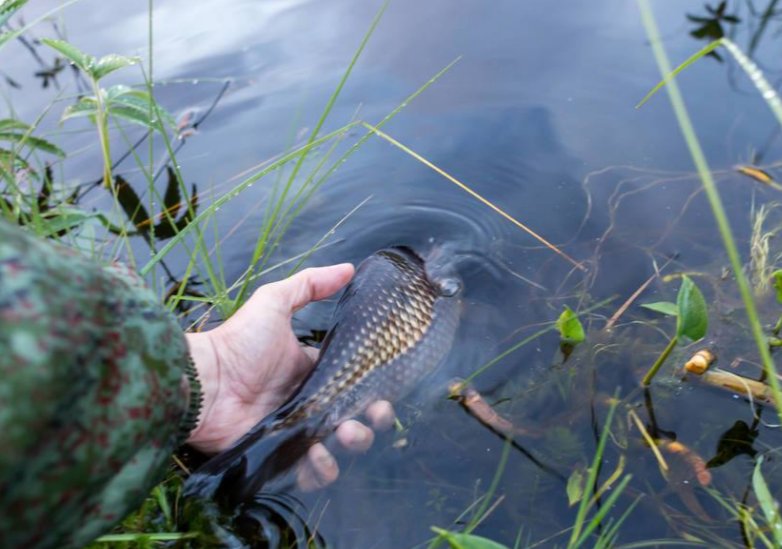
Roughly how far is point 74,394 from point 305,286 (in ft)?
4.95

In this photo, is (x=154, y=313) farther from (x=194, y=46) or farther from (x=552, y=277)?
(x=194, y=46)

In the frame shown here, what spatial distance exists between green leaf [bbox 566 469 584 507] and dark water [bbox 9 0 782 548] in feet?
0.14

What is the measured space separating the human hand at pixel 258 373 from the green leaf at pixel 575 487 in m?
0.68

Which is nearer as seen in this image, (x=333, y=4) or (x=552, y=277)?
(x=552, y=277)

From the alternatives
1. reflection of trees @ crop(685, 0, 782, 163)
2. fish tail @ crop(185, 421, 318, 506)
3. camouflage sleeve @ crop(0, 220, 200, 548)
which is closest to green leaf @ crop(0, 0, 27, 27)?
camouflage sleeve @ crop(0, 220, 200, 548)

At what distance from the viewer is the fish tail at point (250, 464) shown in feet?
6.66

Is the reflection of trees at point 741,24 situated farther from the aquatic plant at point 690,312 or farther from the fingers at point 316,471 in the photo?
the fingers at point 316,471

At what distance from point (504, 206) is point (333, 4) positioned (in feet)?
8.54

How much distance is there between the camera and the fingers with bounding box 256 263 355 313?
8.20 feet

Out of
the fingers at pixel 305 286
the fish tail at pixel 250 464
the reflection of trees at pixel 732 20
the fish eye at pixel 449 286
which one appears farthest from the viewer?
the reflection of trees at pixel 732 20

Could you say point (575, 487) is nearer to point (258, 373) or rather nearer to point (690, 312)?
point (690, 312)

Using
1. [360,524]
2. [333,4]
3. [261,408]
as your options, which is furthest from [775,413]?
[333,4]

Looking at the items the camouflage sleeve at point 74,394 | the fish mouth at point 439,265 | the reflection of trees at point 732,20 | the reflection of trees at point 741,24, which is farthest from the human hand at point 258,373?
the reflection of trees at point 732,20

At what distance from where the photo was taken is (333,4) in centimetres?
505
